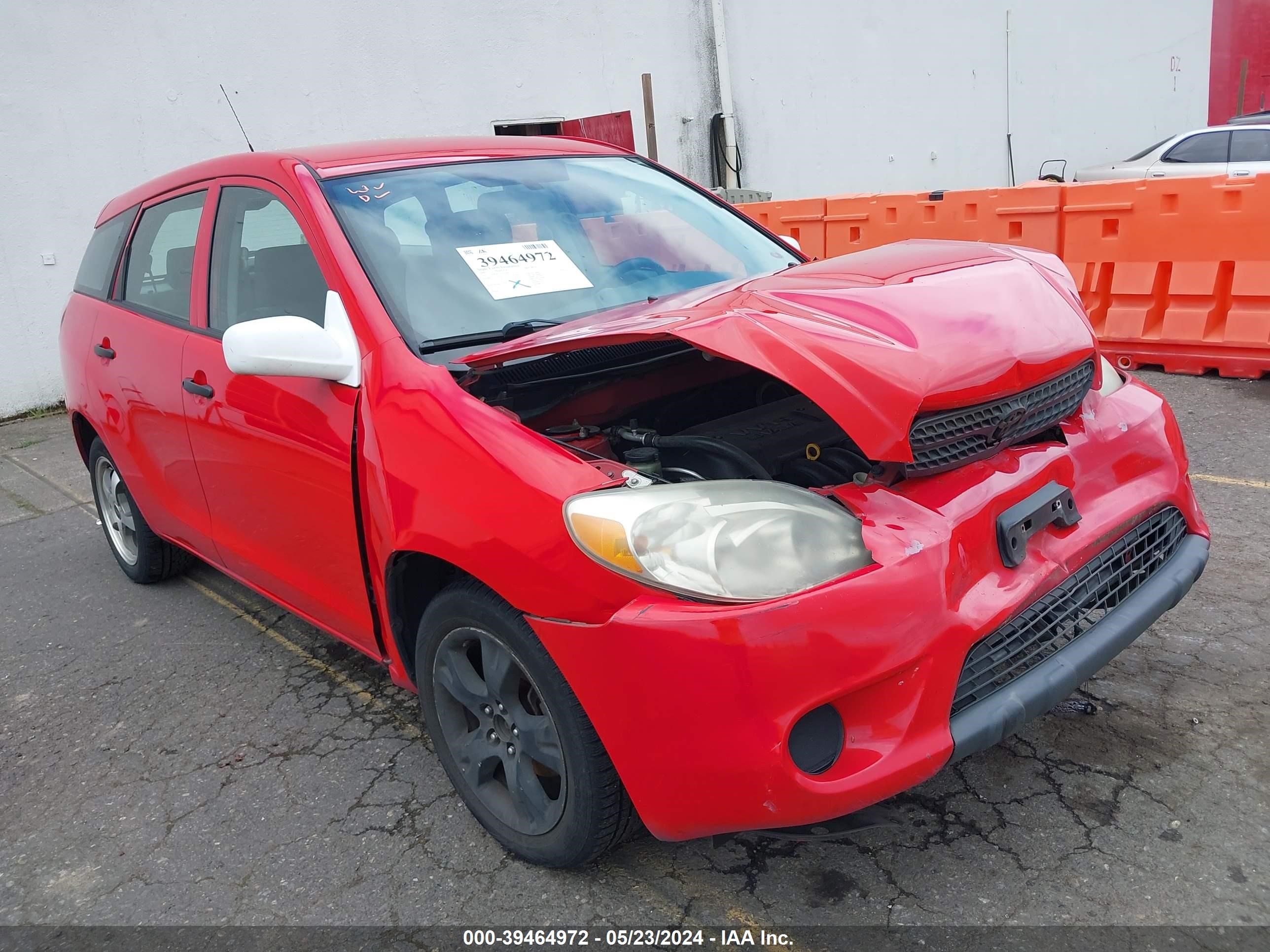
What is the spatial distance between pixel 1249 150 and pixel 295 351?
12118mm

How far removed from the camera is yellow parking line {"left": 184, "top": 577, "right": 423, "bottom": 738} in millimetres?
3178

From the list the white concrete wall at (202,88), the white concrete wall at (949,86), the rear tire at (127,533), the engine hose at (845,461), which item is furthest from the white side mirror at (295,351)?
the white concrete wall at (949,86)

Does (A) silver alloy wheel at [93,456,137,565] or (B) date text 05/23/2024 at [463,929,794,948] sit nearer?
(B) date text 05/23/2024 at [463,929,794,948]

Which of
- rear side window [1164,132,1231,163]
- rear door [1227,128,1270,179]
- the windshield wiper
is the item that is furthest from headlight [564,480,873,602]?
rear side window [1164,132,1231,163]

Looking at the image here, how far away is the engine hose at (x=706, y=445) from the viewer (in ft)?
7.38

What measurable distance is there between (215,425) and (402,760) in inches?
47.5

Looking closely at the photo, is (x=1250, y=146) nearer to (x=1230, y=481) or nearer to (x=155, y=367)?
(x=1230, y=481)

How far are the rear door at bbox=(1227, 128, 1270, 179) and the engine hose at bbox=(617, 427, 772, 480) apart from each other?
36.2 ft

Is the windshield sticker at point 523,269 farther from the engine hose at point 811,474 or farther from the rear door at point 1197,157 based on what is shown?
the rear door at point 1197,157

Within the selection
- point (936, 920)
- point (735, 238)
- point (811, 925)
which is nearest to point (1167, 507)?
point (936, 920)

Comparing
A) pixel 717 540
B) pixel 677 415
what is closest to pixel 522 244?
pixel 677 415

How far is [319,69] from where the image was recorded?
1017 centimetres

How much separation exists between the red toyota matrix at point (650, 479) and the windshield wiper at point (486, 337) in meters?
0.01

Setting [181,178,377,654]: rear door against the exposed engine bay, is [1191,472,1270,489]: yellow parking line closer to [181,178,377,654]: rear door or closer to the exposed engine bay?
the exposed engine bay
